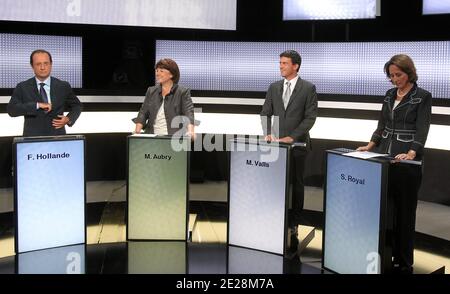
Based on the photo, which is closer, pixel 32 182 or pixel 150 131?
pixel 32 182

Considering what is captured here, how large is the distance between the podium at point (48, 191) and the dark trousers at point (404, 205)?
2139 mm

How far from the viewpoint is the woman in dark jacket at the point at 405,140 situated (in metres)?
3.78

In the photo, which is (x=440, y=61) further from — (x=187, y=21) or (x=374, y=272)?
(x=374, y=272)

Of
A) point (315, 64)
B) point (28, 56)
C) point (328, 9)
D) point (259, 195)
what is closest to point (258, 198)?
point (259, 195)

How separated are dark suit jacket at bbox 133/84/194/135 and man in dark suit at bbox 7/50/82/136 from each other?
625mm

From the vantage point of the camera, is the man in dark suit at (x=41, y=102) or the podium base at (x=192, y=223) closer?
the man in dark suit at (x=41, y=102)

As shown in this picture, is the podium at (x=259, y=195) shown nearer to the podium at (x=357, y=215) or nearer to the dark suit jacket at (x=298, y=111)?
the podium at (x=357, y=215)

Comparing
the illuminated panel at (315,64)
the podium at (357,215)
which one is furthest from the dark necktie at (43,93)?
the illuminated panel at (315,64)

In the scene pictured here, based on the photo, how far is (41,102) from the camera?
4.76 meters

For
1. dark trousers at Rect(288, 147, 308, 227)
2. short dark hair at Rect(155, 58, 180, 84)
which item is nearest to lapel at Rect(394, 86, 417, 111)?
dark trousers at Rect(288, 147, 308, 227)

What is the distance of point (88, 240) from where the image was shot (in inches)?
186
